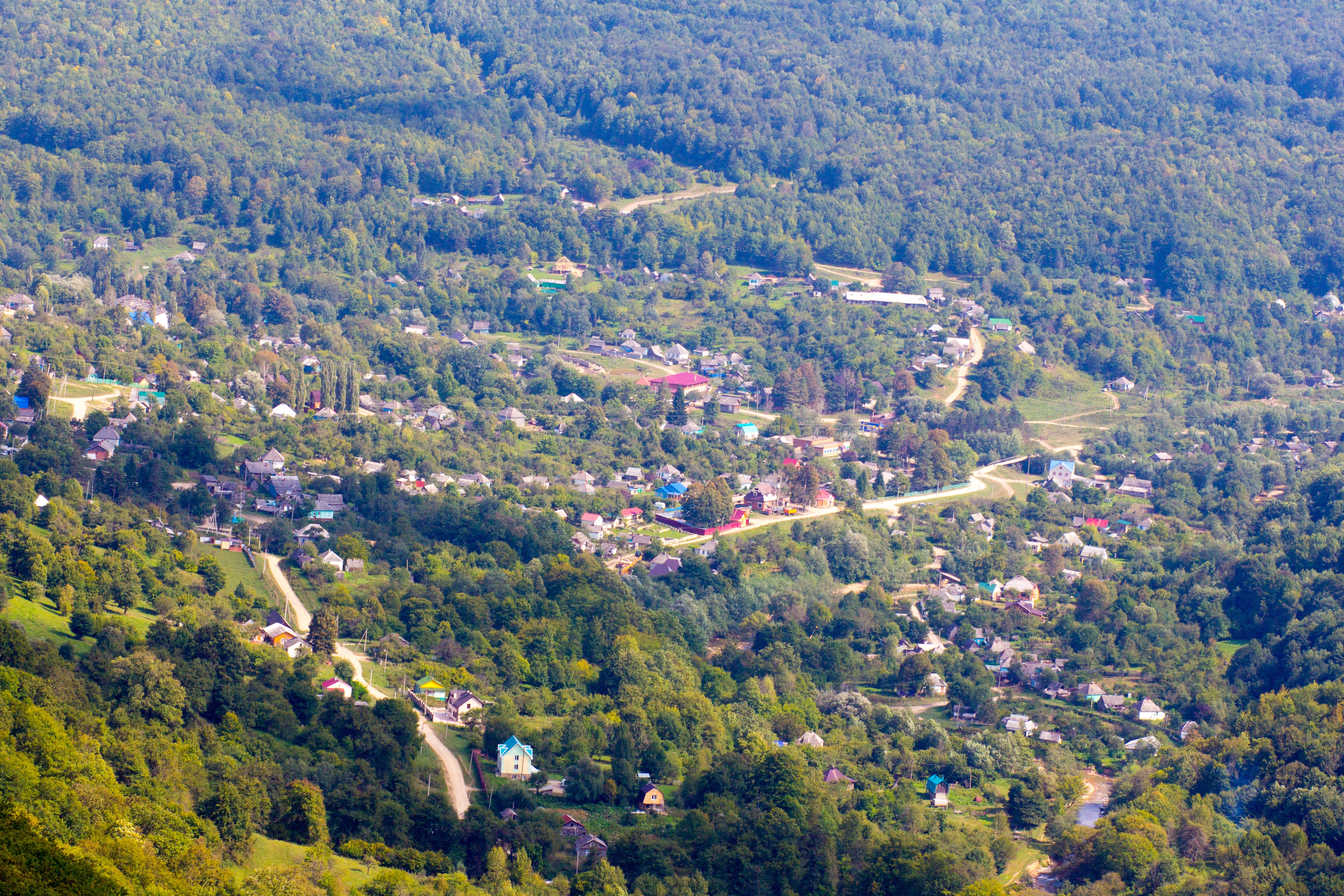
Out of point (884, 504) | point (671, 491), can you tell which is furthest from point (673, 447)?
point (884, 504)

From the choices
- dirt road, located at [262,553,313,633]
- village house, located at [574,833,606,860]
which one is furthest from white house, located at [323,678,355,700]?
village house, located at [574,833,606,860]

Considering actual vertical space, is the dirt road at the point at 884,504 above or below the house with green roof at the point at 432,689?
below

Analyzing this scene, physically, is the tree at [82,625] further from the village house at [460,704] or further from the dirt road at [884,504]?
the dirt road at [884,504]

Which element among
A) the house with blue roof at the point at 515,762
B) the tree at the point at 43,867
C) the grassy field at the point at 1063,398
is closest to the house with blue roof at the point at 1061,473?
the grassy field at the point at 1063,398

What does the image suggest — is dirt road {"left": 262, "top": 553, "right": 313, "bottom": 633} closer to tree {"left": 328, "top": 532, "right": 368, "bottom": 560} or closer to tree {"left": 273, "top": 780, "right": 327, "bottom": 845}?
tree {"left": 328, "top": 532, "right": 368, "bottom": 560}

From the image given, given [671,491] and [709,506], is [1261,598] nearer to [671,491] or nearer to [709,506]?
[709,506]

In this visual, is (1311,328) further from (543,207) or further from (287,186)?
(287,186)

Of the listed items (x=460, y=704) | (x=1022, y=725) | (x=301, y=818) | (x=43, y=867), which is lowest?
(x=1022, y=725)
